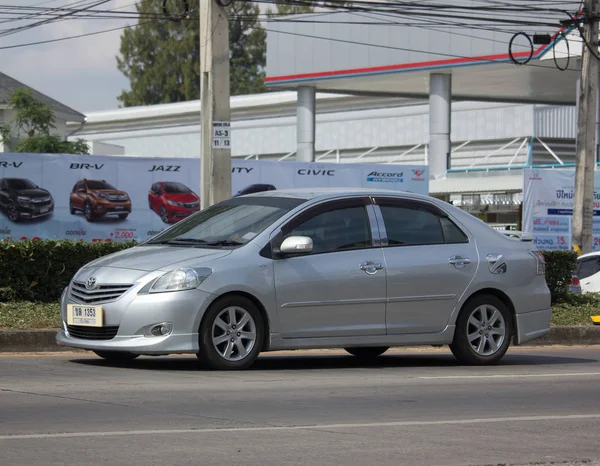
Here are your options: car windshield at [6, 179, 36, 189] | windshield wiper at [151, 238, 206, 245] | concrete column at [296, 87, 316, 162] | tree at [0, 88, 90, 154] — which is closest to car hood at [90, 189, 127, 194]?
car windshield at [6, 179, 36, 189]

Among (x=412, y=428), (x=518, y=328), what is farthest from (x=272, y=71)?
(x=412, y=428)

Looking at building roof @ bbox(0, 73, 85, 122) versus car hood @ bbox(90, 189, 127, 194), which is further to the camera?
building roof @ bbox(0, 73, 85, 122)

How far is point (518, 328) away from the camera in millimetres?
11969

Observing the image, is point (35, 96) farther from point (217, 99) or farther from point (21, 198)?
point (217, 99)

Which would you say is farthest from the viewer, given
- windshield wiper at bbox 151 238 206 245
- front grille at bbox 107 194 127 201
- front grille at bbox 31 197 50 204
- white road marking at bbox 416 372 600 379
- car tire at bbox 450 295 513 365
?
front grille at bbox 107 194 127 201

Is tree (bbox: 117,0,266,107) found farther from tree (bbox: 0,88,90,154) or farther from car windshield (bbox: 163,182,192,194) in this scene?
car windshield (bbox: 163,182,192,194)

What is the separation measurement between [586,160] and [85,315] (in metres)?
13.1

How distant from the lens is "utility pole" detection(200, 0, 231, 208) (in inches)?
664

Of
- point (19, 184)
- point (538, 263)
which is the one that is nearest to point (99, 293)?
point (538, 263)

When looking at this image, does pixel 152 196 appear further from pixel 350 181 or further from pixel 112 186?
pixel 350 181

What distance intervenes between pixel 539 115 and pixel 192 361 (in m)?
43.5

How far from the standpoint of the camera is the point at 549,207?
2448 cm

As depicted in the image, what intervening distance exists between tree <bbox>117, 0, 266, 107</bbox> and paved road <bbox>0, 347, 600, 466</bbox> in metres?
75.7

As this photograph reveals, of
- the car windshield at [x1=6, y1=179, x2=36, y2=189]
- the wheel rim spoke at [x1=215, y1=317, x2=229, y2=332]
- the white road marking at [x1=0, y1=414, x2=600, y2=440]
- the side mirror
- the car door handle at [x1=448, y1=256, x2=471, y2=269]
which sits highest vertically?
the car windshield at [x1=6, y1=179, x2=36, y2=189]
